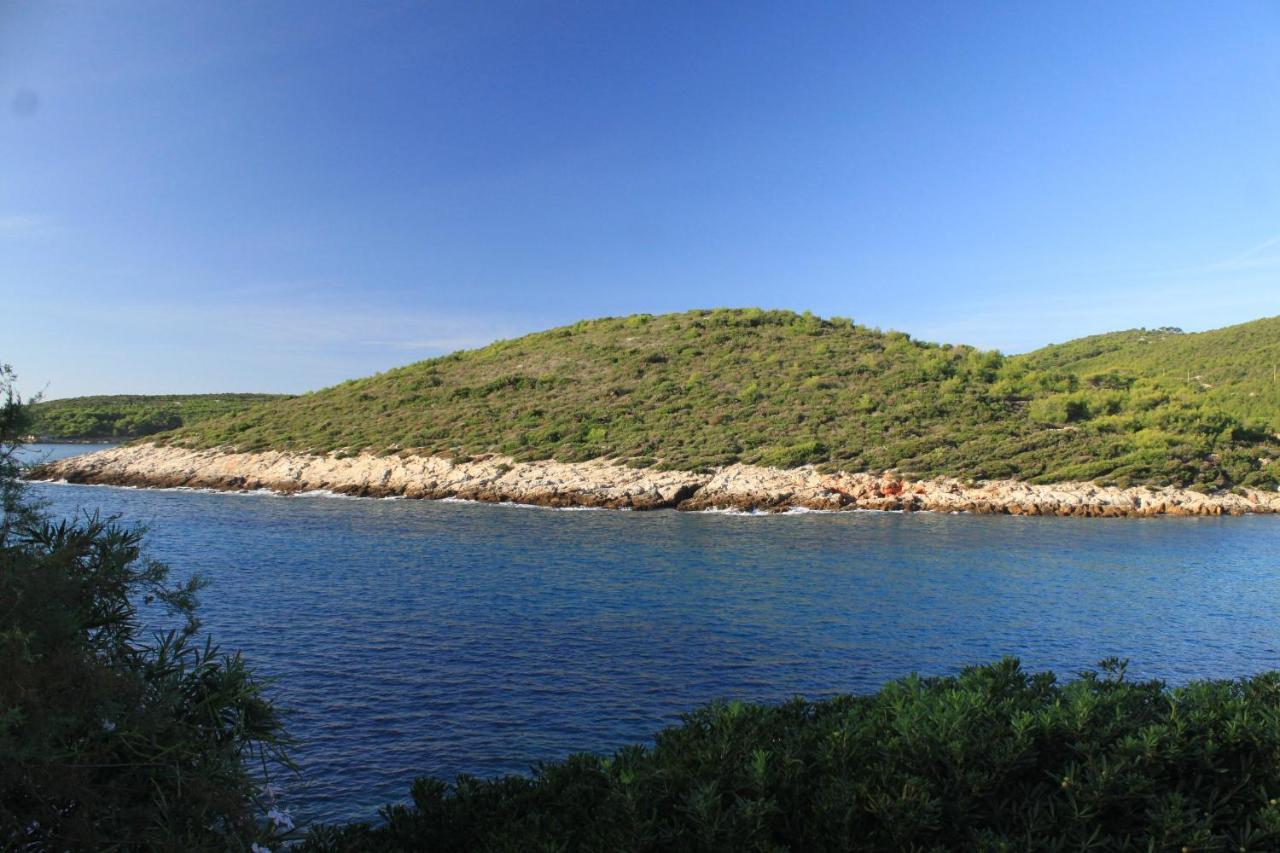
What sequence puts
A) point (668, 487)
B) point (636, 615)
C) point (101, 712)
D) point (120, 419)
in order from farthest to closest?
1. point (120, 419)
2. point (668, 487)
3. point (636, 615)
4. point (101, 712)

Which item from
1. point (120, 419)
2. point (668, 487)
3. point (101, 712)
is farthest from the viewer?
point (120, 419)

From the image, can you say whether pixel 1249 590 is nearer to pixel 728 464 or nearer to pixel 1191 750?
pixel 1191 750

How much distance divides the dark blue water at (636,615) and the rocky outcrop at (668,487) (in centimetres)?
546

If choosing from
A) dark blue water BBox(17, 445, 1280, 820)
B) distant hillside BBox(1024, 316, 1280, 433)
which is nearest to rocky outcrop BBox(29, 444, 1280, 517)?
dark blue water BBox(17, 445, 1280, 820)

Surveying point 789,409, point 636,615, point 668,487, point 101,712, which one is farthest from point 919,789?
point 789,409

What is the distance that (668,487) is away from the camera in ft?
167

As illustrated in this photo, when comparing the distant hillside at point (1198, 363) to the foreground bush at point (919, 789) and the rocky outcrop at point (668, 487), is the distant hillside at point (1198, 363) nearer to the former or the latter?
the rocky outcrop at point (668, 487)

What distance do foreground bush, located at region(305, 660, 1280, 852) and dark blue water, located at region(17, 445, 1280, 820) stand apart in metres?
5.55

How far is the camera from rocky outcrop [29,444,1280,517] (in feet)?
154

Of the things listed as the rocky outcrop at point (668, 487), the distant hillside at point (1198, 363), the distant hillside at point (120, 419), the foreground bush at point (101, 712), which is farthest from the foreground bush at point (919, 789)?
the distant hillside at point (120, 419)

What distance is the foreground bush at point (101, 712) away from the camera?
6016 mm

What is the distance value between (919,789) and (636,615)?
16680 millimetres

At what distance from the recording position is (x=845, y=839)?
6.95 m

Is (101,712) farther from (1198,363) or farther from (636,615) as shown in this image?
(1198,363)
